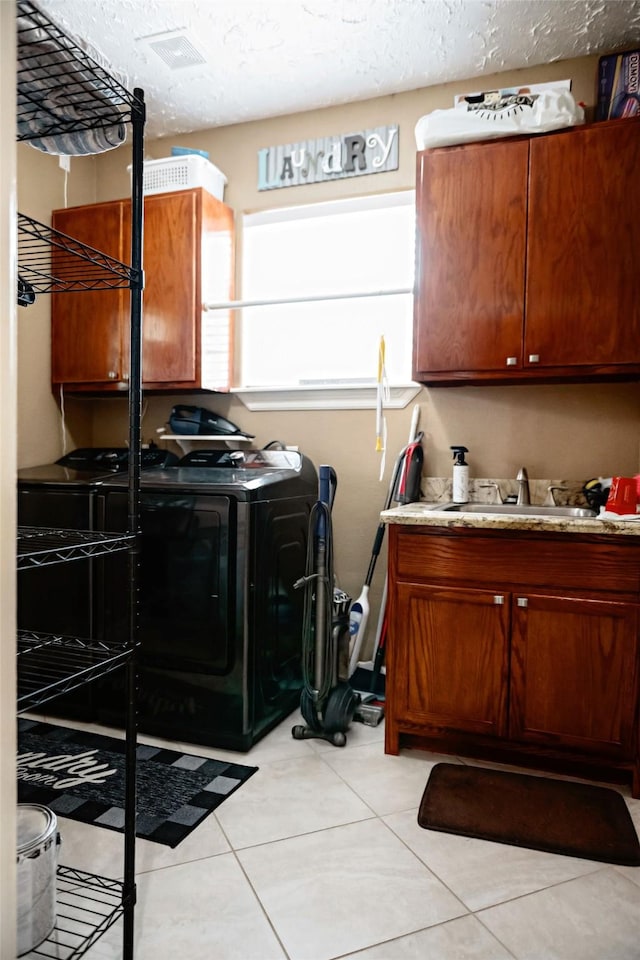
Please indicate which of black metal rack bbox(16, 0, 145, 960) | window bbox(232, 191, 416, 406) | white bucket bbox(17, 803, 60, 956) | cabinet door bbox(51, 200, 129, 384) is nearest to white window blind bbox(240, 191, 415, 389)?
window bbox(232, 191, 416, 406)

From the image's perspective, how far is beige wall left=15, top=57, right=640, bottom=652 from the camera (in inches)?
108

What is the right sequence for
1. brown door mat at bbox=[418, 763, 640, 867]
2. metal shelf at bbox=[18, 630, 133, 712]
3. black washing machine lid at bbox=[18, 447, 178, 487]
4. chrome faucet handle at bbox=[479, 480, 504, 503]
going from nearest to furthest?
metal shelf at bbox=[18, 630, 133, 712], brown door mat at bbox=[418, 763, 640, 867], black washing machine lid at bbox=[18, 447, 178, 487], chrome faucet handle at bbox=[479, 480, 504, 503]

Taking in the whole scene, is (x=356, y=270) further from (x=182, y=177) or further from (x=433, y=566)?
(x=433, y=566)

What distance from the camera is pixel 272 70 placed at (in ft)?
9.37

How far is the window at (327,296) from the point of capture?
10.2 ft

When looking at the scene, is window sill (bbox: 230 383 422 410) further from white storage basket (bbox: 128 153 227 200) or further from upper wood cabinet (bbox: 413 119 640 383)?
white storage basket (bbox: 128 153 227 200)

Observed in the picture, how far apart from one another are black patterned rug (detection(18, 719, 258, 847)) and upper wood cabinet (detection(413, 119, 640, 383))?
1.75 m

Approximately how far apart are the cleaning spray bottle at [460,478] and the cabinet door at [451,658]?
62 cm

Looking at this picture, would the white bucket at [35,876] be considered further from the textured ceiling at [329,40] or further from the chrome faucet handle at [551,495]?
the textured ceiling at [329,40]

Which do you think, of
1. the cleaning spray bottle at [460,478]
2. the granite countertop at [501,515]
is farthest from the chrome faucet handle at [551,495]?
the cleaning spray bottle at [460,478]

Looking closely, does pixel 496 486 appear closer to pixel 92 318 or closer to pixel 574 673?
pixel 574 673

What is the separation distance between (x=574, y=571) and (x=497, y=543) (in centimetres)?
26

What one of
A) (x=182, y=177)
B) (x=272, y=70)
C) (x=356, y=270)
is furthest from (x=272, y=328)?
(x=272, y=70)

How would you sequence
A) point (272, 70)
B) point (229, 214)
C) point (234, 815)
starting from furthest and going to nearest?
point (229, 214) < point (272, 70) < point (234, 815)
